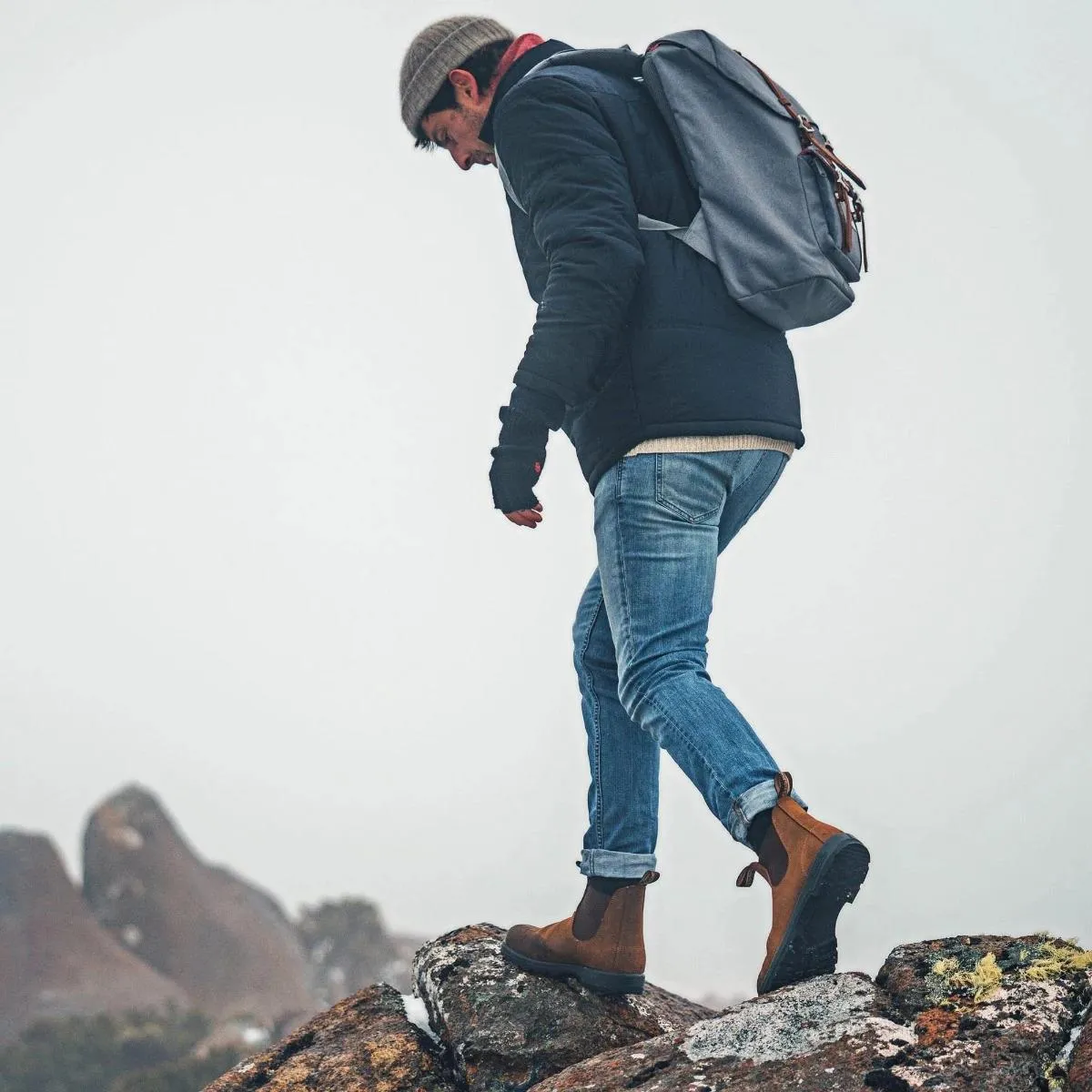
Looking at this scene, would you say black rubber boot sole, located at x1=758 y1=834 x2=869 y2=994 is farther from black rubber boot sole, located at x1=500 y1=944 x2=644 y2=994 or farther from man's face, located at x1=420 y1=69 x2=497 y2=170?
man's face, located at x1=420 y1=69 x2=497 y2=170

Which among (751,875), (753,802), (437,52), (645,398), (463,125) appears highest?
(437,52)

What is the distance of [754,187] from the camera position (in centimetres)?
296


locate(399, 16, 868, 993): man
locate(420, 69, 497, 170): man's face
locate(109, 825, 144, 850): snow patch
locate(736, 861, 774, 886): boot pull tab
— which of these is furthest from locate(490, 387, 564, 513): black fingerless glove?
locate(109, 825, 144, 850): snow patch

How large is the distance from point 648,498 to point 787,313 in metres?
0.66

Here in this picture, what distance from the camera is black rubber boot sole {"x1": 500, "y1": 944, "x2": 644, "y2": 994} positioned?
3385mm

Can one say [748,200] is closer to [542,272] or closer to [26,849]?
[542,272]

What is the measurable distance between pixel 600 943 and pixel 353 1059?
0.81m

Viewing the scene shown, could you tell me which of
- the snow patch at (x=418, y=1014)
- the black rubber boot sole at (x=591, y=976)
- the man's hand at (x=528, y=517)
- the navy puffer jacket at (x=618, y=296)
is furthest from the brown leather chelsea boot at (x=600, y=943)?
the navy puffer jacket at (x=618, y=296)

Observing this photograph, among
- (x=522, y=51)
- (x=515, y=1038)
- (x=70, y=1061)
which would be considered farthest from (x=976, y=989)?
(x=70, y=1061)

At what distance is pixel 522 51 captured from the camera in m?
3.25

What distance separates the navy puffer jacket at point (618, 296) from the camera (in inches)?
113

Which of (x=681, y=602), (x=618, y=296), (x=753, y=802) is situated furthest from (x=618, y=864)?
(x=618, y=296)

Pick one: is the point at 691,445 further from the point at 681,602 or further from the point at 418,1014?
the point at 418,1014

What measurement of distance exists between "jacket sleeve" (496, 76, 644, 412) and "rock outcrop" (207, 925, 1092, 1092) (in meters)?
1.67
